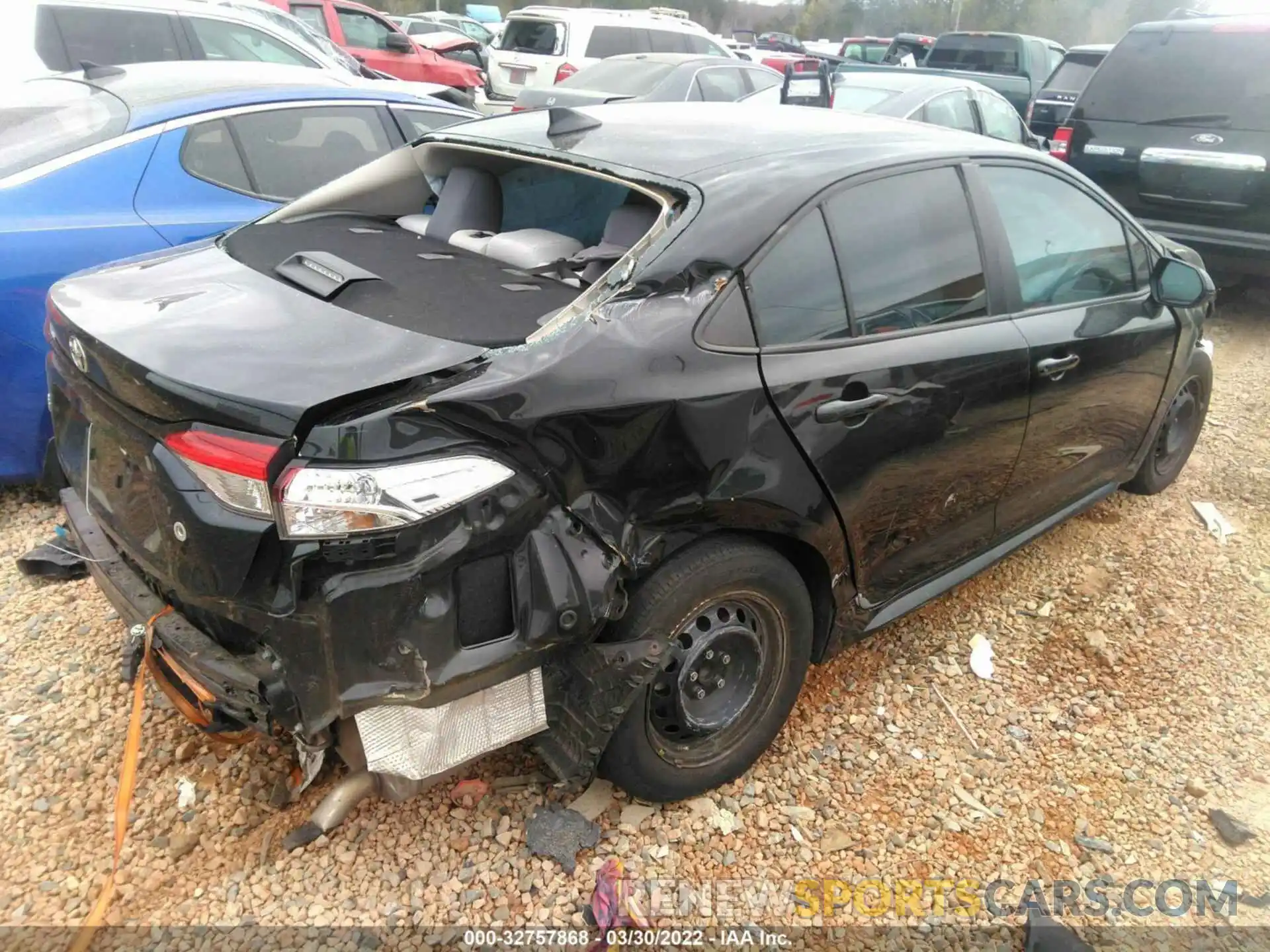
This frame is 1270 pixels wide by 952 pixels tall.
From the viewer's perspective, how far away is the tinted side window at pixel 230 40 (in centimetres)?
623

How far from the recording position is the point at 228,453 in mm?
1720

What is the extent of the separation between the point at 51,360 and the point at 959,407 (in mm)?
2561

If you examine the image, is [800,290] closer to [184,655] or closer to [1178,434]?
[184,655]

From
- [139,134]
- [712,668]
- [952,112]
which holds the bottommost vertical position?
[712,668]

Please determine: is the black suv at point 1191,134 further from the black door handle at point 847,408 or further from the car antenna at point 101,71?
the car antenna at point 101,71

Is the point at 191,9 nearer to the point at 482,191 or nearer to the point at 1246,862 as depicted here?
the point at 482,191

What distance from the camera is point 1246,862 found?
8.01ft

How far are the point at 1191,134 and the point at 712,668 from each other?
6.34 m

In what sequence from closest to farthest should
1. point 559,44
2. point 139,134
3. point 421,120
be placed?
1. point 139,134
2. point 421,120
3. point 559,44

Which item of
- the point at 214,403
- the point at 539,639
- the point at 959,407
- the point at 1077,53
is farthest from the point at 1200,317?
the point at 1077,53

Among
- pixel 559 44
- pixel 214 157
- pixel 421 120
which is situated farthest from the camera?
pixel 559 44

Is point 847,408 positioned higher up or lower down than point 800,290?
lower down

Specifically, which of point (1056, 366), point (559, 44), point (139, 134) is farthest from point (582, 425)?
point (559, 44)

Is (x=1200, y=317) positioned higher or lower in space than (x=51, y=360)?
lower
